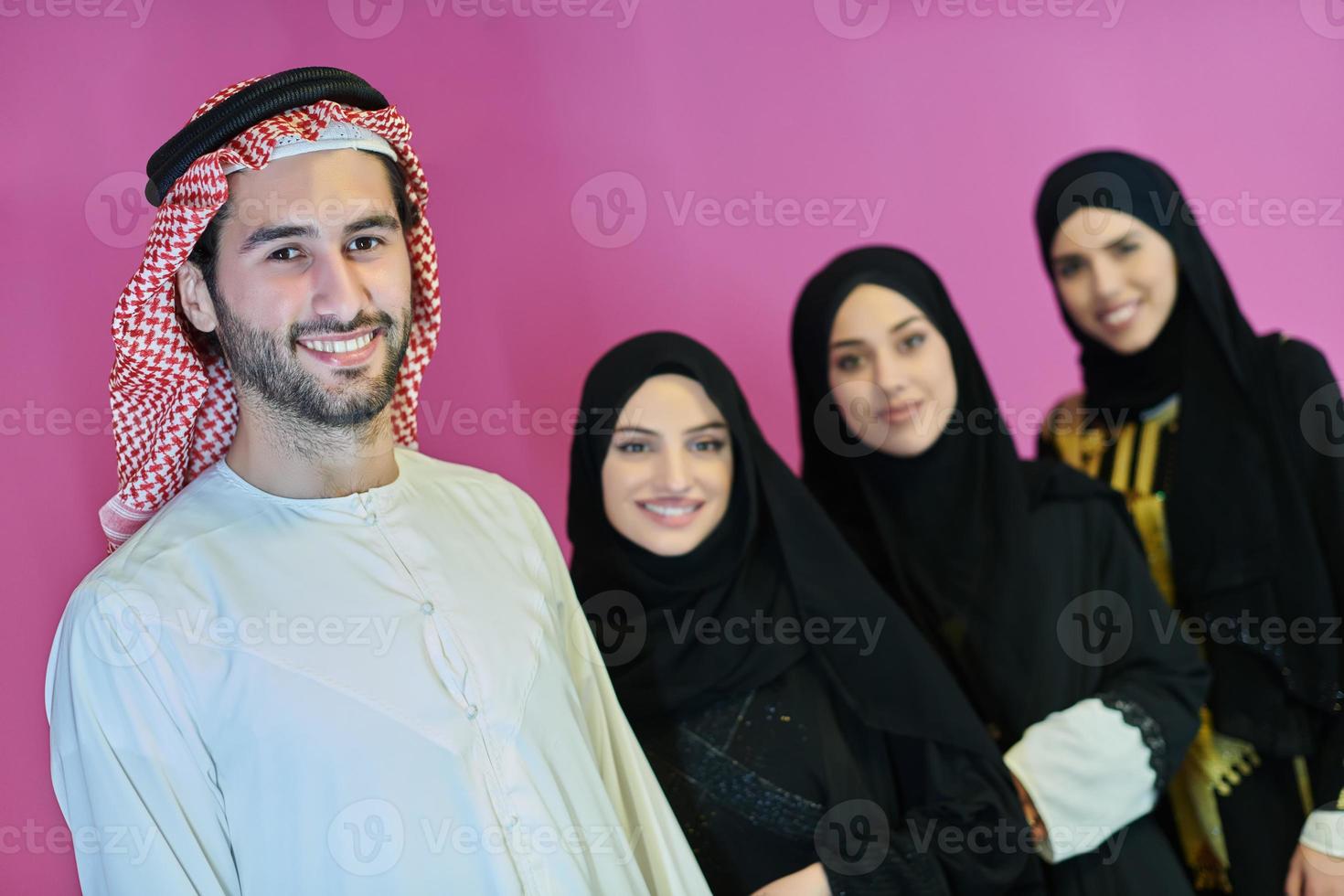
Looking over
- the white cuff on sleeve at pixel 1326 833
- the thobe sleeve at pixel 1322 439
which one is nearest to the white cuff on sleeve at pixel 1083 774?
the white cuff on sleeve at pixel 1326 833

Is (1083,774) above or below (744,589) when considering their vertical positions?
below

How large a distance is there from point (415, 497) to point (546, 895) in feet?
2.02

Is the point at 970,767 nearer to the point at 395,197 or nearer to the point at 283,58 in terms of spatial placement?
the point at 395,197

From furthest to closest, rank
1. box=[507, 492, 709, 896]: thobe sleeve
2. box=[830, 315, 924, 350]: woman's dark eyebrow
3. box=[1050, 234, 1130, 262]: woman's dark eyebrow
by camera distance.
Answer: box=[1050, 234, 1130, 262]: woman's dark eyebrow
box=[830, 315, 924, 350]: woman's dark eyebrow
box=[507, 492, 709, 896]: thobe sleeve

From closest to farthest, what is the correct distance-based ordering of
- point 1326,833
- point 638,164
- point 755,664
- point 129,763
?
point 129,763, point 755,664, point 1326,833, point 638,164

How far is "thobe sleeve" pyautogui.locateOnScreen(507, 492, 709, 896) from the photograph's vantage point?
1.92 metres

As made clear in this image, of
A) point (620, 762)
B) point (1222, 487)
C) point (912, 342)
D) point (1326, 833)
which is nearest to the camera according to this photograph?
point (620, 762)

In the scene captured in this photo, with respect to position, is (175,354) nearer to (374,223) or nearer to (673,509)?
(374,223)

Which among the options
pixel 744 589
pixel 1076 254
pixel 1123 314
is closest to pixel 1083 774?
pixel 744 589

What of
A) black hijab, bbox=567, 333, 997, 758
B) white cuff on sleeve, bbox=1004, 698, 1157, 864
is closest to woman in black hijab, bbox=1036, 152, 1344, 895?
white cuff on sleeve, bbox=1004, 698, 1157, 864

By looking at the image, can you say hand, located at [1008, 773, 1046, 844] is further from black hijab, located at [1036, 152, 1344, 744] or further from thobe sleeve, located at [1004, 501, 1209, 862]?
black hijab, located at [1036, 152, 1344, 744]

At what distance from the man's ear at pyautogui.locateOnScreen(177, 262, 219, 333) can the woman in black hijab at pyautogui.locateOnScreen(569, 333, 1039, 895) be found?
2.50 feet

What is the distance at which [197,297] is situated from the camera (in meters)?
1.70

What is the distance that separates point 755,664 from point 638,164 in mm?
1274
